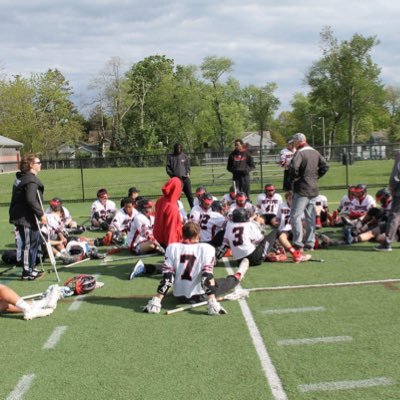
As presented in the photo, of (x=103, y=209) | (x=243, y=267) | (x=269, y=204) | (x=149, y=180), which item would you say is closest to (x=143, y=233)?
(x=243, y=267)

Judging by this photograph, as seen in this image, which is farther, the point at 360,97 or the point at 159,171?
the point at 360,97

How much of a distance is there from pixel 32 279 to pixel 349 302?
4877 mm

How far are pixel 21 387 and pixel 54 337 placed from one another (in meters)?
1.15

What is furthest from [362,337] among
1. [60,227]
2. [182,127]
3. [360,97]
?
[182,127]

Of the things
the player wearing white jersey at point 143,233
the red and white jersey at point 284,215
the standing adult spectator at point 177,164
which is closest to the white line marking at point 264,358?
the player wearing white jersey at point 143,233

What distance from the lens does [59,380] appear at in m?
4.15

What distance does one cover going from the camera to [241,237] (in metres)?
7.75

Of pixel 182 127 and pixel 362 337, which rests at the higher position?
pixel 182 127

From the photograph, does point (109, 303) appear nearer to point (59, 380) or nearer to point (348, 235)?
point (59, 380)

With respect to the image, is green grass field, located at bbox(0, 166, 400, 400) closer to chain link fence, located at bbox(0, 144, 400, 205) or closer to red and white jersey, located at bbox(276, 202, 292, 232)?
red and white jersey, located at bbox(276, 202, 292, 232)

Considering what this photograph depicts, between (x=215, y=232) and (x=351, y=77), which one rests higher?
(x=351, y=77)

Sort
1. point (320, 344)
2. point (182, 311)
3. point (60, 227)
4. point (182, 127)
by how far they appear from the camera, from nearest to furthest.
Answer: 1. point (320, 344)
2. point (182, 311)
3. point (60, 227)
4. point (182, 127)

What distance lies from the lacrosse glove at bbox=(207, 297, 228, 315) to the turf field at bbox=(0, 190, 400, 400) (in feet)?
0.31

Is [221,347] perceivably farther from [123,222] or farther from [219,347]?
[123,222]
